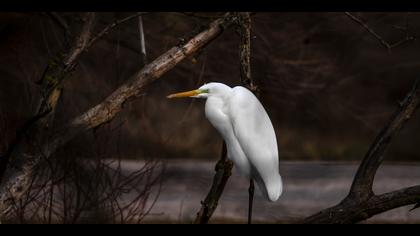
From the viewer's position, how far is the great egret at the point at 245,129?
7.16 ft

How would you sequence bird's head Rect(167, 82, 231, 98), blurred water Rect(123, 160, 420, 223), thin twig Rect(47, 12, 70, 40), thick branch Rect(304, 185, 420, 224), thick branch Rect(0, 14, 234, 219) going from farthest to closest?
blurred water Rect(123, 160, 420, 223) → thin twig Rect(47, 12, 70, 40) → thick branch Rect(0, 14, 234, 219) → thick branch Rect(304, 185, 420, 224) → bird's head Rect(167, 82, 231, 98)

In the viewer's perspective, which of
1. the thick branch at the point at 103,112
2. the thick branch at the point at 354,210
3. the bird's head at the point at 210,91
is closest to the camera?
the bird's head at the point at 210,91

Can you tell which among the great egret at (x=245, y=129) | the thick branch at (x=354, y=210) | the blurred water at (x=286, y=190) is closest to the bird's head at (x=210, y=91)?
the great egret at (x=245, y=129)

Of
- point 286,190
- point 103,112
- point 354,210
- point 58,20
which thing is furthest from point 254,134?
point 286,190

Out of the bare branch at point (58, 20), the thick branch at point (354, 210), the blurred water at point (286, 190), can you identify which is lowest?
the thick branch at point (354, 210)

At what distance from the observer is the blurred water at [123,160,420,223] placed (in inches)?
177

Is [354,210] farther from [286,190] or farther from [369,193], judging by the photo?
[286,190]

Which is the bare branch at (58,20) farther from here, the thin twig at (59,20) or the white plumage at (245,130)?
the white plumage at (245,130)

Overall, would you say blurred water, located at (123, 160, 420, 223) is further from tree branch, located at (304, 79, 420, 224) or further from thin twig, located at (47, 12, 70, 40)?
tree branch, located at (304, 79, 420, 224)

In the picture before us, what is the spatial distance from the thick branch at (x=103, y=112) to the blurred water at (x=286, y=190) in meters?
1.51

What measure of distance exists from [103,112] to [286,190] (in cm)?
230

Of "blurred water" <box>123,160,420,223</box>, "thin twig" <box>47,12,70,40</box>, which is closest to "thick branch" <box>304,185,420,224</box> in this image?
"thin twig" <box>47,12,70,40</box>

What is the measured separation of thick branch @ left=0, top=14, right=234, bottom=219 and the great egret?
0.58 meters
